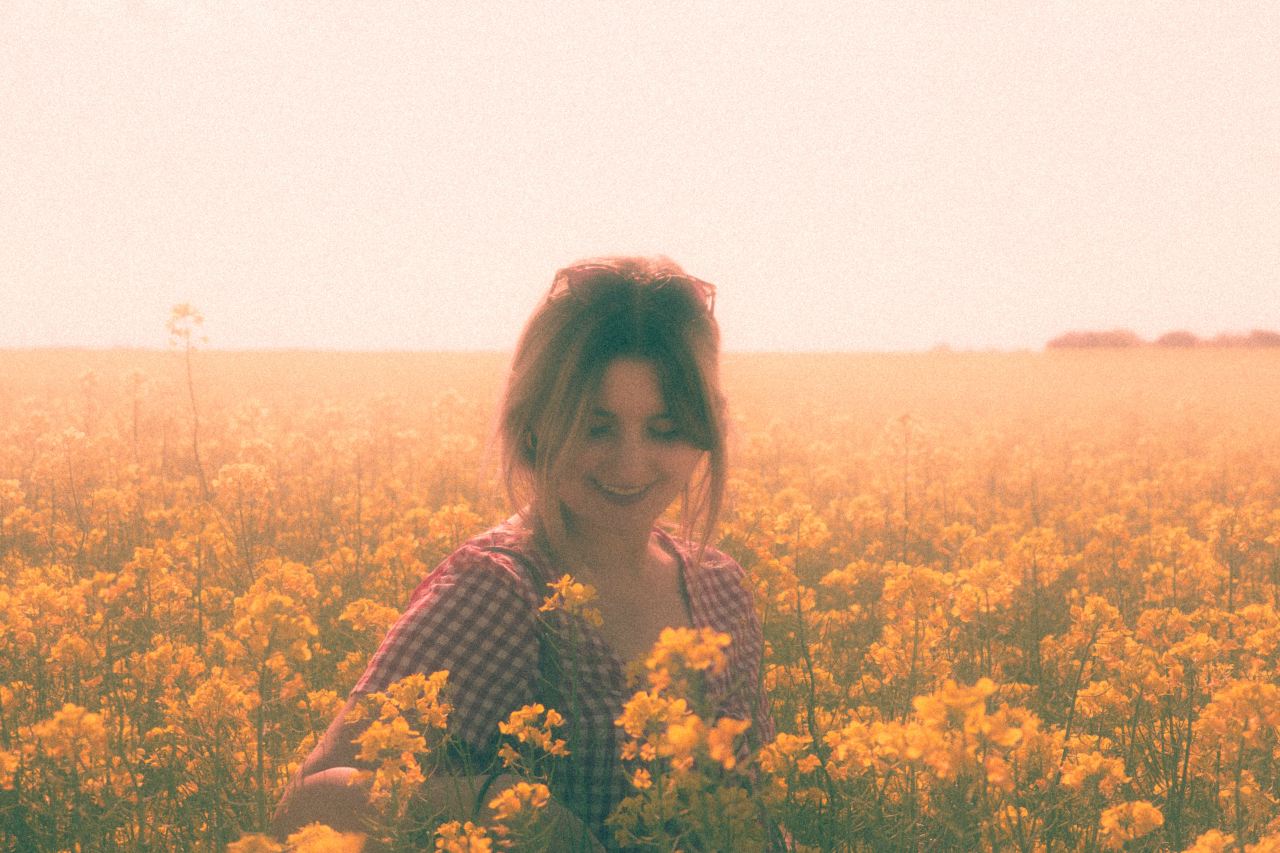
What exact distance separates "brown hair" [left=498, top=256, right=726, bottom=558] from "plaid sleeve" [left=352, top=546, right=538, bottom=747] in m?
0.24

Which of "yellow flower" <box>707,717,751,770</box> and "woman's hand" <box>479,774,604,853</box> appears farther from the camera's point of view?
"woman's hand" <box>479,774,604,853</box>

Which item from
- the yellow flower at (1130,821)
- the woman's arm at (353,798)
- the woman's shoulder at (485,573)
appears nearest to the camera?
the woman's arm at (353,798)

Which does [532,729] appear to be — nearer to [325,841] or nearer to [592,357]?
[325,841]

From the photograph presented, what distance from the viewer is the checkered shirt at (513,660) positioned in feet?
7.21

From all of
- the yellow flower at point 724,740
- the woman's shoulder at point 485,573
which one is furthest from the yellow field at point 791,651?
the woman's shoulder at point 485,573

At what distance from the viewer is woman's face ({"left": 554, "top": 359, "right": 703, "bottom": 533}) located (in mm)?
2420

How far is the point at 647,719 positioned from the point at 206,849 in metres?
1.57

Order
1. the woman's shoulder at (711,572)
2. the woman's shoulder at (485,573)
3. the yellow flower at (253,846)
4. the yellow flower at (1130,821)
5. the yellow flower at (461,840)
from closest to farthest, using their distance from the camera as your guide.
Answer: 1. the yellow flower at (253,846)
2. the yellow flower at (461,840)
3. the yellow flower at (1130,821)
4. the woman's shoulder at (485,573)
5. the woman's shoulder at (711,572)

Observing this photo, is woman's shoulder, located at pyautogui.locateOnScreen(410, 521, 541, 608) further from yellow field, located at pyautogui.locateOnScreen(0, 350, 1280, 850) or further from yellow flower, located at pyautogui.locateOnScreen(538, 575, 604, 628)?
yellow field, located at pyautogui.locateOnScreen(0, 350, 1280, 850)

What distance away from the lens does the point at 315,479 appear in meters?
8.27

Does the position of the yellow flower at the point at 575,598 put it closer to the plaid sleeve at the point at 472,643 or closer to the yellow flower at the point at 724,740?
the plaid sleeve at the point at 472,643

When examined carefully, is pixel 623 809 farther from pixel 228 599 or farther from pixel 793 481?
pixel 793 481

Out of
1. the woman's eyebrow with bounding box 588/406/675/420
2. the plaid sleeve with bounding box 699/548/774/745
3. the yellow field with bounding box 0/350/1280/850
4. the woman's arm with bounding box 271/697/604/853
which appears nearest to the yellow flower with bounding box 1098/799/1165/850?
the yellow field with bounding box 0/350/1280/850

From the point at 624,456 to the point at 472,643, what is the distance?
543mm
